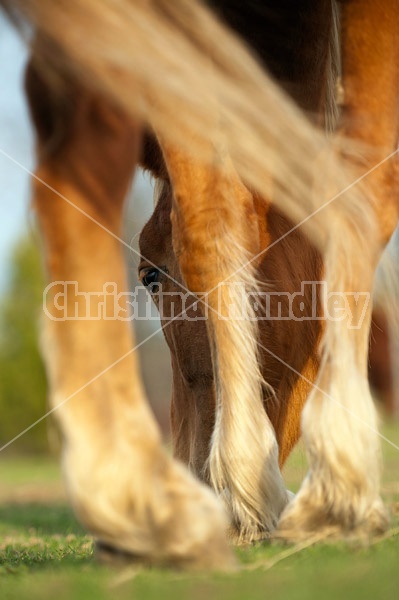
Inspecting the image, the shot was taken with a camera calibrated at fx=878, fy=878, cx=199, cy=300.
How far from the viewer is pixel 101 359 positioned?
195cm

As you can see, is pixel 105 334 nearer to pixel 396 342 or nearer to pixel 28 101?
pixel 28 101

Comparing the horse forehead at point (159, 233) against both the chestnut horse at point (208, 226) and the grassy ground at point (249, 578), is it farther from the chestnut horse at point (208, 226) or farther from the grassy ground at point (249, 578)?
the grassy ground at point (249, 578)

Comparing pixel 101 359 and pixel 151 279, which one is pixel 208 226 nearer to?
pixel 151 279

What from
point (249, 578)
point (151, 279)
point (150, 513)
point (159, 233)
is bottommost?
point (249, 578)

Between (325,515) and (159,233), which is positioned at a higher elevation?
(159,233)

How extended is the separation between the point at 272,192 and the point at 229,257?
1001 millimetres

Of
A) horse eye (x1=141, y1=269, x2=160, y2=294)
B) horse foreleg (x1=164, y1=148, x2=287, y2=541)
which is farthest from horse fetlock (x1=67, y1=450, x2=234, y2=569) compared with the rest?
horse eye (x1=141, y1=269, x2=160, y2=294)

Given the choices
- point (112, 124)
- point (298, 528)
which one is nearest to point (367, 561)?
point (298, 528)

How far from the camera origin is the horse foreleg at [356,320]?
2.32 metres

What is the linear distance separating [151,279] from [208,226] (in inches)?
29.9

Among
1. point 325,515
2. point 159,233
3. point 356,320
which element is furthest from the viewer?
point 159,233

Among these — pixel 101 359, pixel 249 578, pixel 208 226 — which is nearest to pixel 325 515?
pixel 249 578

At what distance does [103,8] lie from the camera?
1.92m

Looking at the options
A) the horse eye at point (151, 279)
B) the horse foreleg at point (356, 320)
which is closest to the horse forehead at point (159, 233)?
the horse eye at point (151, 279)
